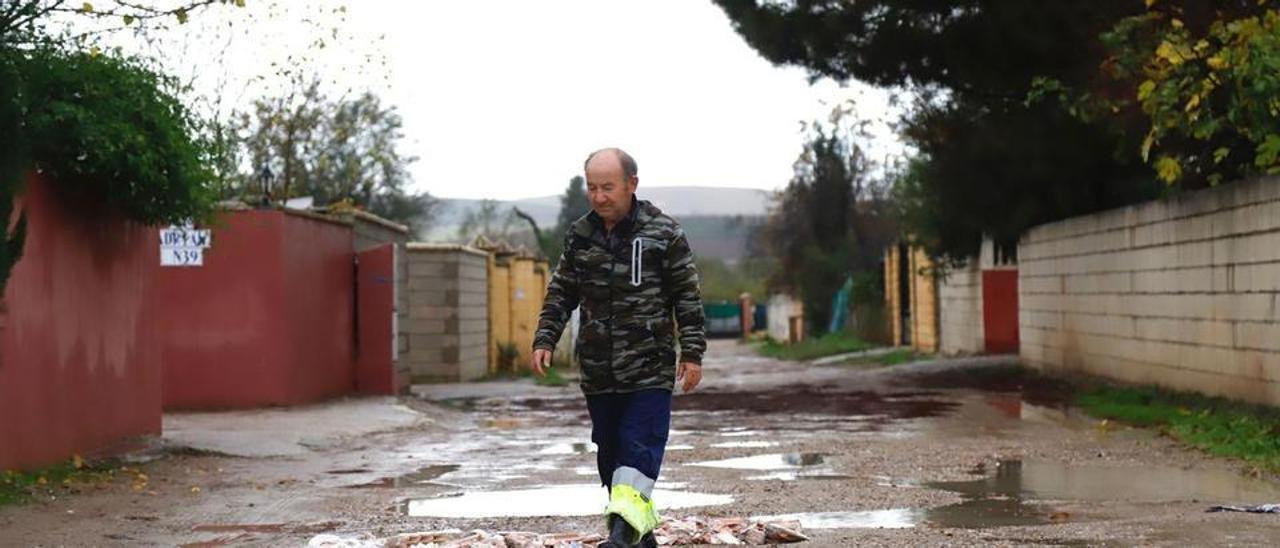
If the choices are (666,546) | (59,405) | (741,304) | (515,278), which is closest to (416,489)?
(59,405)

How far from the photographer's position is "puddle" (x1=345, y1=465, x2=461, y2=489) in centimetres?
1112

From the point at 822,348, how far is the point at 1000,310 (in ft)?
43.2

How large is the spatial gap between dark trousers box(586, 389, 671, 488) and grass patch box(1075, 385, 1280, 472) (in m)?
5.25

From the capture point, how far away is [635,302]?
6.93 metres

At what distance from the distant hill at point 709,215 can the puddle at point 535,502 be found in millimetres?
30127

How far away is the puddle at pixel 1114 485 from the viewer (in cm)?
929

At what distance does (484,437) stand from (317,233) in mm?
5741

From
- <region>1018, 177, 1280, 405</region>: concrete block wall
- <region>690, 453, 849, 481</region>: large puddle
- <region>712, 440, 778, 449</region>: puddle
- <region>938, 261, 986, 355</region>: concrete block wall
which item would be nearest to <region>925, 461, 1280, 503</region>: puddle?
<region>690, 453, 849, 481</region>: large puddle

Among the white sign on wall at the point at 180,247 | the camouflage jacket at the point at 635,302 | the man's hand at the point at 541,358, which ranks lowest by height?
the man's hand at the point at 541,358

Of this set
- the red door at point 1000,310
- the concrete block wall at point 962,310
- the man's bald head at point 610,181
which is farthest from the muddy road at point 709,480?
the concrete block wall at point 962,310

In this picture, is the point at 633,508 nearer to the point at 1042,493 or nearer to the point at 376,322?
the point at 1042,493

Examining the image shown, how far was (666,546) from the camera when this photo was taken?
7.43 m

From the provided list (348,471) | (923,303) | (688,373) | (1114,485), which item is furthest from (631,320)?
(923,303)

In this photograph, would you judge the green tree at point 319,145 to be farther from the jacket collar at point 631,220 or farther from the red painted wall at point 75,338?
Answer: the jacket collar at point 631,220
